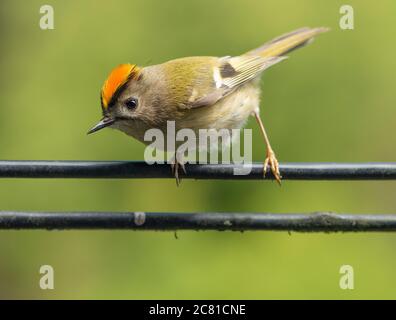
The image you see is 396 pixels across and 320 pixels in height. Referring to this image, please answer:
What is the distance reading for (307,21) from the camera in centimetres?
560

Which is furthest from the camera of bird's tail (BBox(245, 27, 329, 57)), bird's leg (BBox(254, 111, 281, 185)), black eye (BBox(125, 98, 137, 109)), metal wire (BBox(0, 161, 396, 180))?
bird's tail (BBox(245, 27, 329, 57))

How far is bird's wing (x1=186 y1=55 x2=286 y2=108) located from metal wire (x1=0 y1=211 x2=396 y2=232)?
1.24 meters

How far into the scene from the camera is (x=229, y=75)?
4.44 m

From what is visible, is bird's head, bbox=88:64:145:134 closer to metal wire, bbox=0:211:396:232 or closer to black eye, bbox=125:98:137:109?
black eye, bbox=125:98:137:109

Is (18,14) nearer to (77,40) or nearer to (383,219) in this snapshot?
(77,40)

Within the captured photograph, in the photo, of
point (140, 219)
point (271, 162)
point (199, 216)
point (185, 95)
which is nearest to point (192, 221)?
point (199, 216)

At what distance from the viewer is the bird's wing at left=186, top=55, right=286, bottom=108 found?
409 cm

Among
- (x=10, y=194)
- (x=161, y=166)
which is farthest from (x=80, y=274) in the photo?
(x=161, y=166)

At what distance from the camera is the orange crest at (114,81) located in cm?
377

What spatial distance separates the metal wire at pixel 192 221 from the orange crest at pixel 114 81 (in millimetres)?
1033

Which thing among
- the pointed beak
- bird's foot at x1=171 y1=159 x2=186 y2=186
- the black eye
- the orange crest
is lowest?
bird's foot at x1=171 y1=159 x2=186 y2=186

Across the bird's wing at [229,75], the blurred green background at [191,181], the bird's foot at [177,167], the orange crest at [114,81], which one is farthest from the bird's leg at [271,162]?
the orange crest at [114,81]

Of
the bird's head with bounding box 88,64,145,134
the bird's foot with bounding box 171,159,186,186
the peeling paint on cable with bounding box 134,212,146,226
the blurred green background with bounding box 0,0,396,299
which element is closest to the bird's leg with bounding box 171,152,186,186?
the bird's foot with bounding box 171,159,186,186

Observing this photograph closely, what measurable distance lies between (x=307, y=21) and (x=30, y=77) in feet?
7.31
